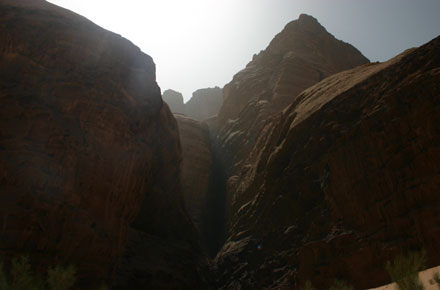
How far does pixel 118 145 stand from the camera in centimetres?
1476

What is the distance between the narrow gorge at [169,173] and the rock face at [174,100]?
40.8 metres

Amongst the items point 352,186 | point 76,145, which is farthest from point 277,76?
point 76,145

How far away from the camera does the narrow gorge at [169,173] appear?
436 inches

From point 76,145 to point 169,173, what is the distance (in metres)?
7.33

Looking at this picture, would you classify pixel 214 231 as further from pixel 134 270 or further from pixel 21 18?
pixel 21 18

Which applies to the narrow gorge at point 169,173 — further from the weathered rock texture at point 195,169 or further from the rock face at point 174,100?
the rock face at point 174,100

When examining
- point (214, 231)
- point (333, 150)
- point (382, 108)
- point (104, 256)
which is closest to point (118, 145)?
point (104, 256)

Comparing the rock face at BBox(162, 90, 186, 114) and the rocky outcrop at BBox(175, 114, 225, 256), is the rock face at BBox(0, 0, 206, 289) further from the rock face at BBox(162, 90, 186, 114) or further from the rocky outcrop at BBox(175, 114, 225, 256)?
the rock face at BBox(162, 90, 186, 114)

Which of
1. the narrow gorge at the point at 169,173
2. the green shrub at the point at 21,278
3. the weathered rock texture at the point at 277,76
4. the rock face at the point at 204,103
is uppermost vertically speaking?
the rock face at the point at 204,103

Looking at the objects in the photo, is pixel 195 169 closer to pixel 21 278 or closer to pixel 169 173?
pixel 169 173

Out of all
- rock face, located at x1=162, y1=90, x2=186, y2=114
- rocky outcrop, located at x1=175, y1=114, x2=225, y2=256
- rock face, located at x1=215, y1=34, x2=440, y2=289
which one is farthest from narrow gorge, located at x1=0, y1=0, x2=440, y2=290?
rock face, located at x1=162, y1=90, x2=186, y2=114

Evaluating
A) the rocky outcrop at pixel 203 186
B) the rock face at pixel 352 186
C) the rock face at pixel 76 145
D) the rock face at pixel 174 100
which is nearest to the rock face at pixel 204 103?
the rock face at pixel 174 100

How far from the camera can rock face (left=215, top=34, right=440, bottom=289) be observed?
10594 mm

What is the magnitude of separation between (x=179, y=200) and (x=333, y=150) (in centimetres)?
1014
